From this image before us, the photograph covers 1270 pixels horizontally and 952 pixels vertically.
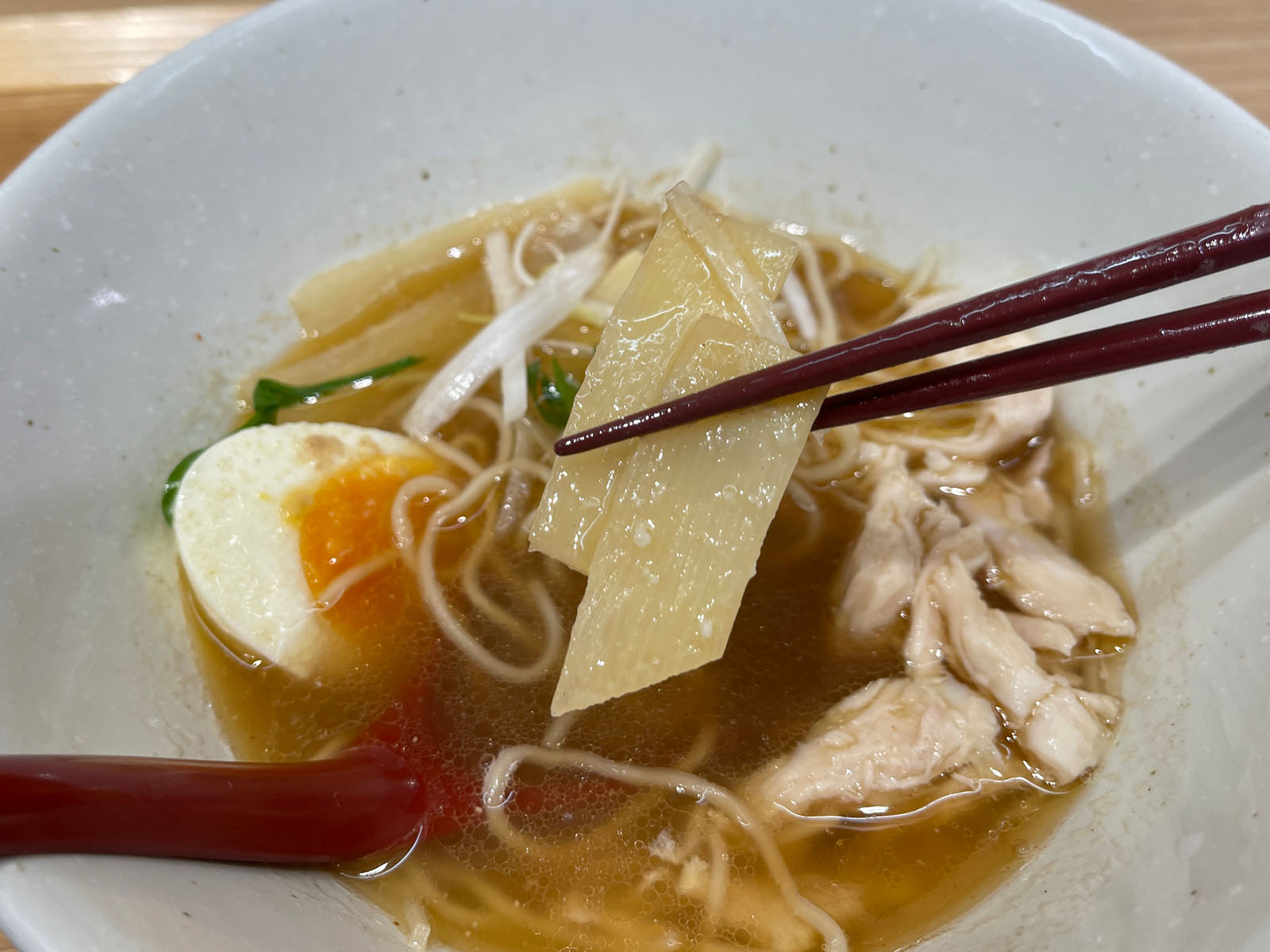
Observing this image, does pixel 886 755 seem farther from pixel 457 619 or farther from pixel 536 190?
pixel 536 190

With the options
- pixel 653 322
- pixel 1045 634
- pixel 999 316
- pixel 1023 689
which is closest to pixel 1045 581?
pixel 1045 634

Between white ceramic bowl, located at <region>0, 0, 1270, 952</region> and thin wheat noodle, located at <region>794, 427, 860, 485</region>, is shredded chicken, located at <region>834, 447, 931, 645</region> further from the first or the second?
white ceramic bowl, located at <region>0, 0, 1270, 952</region>

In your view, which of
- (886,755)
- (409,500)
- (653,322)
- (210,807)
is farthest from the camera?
(409,500)

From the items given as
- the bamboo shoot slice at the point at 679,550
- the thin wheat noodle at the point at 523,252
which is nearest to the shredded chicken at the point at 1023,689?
the bamboo shoot slice at the point at 679,550

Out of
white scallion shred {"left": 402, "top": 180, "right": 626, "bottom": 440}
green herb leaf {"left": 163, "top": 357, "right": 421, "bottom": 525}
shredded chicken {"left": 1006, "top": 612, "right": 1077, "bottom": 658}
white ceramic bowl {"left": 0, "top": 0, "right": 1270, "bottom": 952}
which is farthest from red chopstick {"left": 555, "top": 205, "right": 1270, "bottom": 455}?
green herb leaf {"left": 163, "top": 357, "right": 421, "bottom": 525}

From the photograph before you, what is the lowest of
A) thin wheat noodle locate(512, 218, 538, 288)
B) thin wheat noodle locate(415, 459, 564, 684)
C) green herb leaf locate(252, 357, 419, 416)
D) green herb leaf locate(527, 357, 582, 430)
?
thin wheat noodle locate(415, 459, 564, 684)

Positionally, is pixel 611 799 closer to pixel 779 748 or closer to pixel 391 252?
pixel 779 748

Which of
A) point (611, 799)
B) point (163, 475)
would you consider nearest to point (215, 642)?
point (163, 475)
